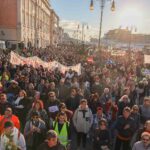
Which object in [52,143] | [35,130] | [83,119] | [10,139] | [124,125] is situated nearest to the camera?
[52,143]

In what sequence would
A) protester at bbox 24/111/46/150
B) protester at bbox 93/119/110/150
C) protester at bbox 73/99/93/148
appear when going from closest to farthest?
1. protester at bbox 24/111/46/150
2. protester at bbox 93/119/110/150
3. protester at bbox 73/99/93/148

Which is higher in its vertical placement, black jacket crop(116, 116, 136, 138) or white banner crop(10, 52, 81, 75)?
white banner crop(10, 52, 81, 75)

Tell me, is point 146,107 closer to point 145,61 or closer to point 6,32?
point 145,61

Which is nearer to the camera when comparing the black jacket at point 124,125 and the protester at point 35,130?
the protester at point 35,130

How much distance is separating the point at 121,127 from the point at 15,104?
3221 millimetres

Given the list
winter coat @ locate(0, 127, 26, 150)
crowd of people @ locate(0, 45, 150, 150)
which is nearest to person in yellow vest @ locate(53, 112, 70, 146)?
crowd of people @ locate(0, 45, 150, 150)

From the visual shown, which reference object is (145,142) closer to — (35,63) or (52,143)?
(52,143)

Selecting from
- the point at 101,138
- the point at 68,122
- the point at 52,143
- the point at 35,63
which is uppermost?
the point at 35,63

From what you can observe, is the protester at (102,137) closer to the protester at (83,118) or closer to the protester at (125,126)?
the protester at (125,126)

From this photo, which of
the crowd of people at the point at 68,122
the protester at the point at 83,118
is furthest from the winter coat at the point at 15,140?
the protester at the point at 83,118

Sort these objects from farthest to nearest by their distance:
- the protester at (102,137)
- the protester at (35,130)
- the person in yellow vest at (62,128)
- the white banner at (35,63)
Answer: the white banner at (35,63) → the protester at (102,137) → the person in yellow vest at (62,128) → the protester at (35,130)

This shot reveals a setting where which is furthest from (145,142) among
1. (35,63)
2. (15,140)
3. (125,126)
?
(35,63)

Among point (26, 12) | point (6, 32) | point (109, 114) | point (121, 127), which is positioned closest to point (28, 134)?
point (121, 127)

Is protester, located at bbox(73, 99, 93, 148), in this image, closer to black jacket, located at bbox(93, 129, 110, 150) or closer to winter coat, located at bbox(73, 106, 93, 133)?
winter coat, located at bbox(73, 106, 93, 133)
